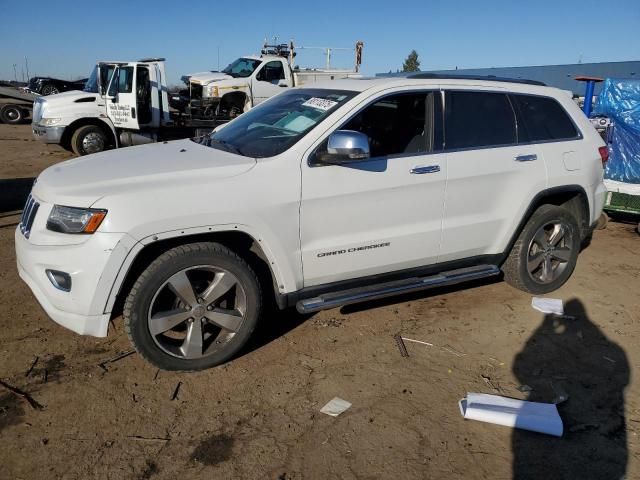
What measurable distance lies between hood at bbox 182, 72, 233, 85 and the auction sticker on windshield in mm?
11975

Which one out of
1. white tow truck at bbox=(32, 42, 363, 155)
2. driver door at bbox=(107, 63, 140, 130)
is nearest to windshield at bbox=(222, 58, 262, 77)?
white tow truck at bbox=(32, 42, 363, 155)

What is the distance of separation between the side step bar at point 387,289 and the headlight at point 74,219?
136 centimetres

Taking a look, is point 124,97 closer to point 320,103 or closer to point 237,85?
point 237,85

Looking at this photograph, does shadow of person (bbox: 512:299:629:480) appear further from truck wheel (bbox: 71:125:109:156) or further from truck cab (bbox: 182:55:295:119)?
truck cab (bbox: 182:55:295:119)

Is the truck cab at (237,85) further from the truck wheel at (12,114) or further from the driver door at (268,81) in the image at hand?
the truck wheel at (12,114)

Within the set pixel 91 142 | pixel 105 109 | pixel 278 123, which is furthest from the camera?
pixel 105 109

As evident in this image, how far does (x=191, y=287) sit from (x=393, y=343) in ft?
5.18

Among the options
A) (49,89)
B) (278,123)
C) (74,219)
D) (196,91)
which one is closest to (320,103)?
(278,123)

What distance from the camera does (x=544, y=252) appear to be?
15.4 feet

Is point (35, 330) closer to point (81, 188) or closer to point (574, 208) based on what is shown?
point (81, 188)

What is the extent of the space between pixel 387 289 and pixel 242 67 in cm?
1373

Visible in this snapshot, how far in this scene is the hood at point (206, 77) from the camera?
49.3 feet

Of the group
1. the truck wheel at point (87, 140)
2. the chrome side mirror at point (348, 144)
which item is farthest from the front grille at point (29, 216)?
the truck wheel at point (87, 140)

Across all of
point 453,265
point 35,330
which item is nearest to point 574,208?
point 453,265
